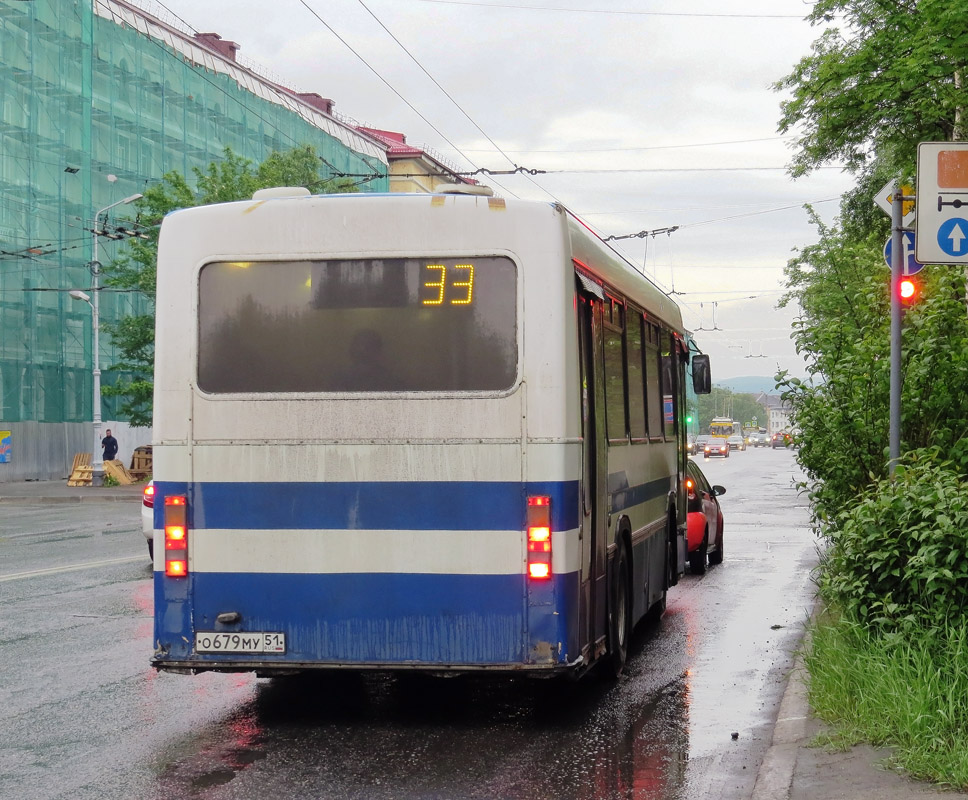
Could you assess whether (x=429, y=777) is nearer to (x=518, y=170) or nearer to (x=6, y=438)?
(x=518, y=170)

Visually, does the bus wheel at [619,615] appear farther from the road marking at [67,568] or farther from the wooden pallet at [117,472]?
the wooden pallet at [117,472]

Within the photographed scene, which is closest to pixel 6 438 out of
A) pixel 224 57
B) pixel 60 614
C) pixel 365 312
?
pixel 224 57

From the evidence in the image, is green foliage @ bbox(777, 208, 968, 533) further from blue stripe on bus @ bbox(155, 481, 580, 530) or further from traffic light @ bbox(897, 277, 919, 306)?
blue stripe on bus @ bbox(155, 481, 580, 530)

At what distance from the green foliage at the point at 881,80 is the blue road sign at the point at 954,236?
766 cm

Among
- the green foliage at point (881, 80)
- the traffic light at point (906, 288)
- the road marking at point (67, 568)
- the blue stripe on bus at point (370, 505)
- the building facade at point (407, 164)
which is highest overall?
the building facade at point (407, 164)

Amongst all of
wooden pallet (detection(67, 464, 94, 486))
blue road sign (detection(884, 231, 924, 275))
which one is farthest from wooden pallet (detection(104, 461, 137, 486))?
blue road sign (detection(884, 231, 924, 275))

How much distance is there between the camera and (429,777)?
6.28 metres

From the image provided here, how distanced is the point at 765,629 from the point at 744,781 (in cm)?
549

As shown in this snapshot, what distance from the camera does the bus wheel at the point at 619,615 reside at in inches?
333

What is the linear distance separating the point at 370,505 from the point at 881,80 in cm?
1225

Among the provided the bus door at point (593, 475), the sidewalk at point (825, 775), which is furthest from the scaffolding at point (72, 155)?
the sidewalk at point (825, 775)

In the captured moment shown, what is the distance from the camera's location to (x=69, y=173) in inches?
1789

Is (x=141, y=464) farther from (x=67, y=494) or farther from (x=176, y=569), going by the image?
(x=176, y=569)

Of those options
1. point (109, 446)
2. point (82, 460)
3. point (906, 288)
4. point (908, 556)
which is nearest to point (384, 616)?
point (908, 556)
